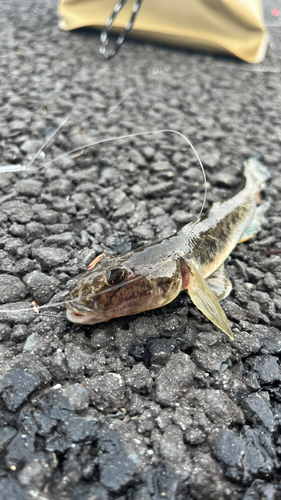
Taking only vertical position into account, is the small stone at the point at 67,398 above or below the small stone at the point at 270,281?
below

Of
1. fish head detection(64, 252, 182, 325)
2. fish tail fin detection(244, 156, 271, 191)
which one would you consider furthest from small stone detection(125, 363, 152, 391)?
fish tail fin detection(244, 156, 271, 191)

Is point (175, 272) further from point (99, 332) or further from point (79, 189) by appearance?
point (79, 189)

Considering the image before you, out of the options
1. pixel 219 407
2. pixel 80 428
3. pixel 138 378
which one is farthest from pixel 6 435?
pixel 219 407

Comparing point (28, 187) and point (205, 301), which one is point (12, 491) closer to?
point (205, 301)

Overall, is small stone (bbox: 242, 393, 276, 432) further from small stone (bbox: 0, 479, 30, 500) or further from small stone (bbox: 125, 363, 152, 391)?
small stone (bbox: 0, 479, 30, 500)

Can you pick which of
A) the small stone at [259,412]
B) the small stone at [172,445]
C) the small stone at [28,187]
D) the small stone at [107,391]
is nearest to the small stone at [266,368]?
the small stone at [259,412]

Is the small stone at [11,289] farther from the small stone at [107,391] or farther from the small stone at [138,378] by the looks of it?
the small stone at [138,378]
